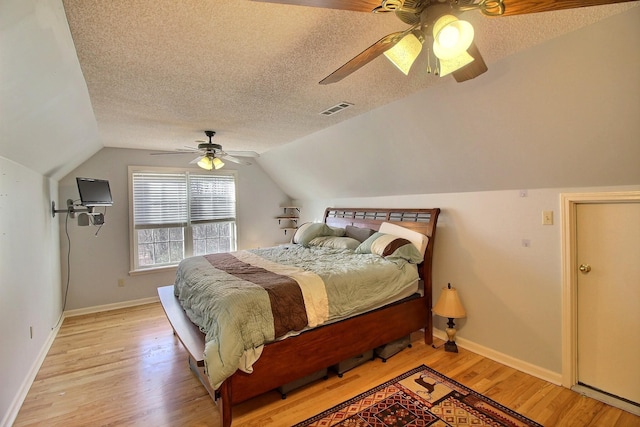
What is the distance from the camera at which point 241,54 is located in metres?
1.92

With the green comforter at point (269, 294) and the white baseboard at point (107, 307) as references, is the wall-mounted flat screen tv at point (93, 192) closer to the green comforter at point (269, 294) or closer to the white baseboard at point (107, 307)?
the green comforter at point (269, 294)

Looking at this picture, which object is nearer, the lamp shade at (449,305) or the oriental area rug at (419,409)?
the oriental area rug at (419,409)

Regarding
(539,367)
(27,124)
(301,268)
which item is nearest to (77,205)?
(27,124)

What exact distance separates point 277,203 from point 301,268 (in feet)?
11.0

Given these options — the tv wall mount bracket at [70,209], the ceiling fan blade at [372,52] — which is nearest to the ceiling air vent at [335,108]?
the ceiling fan blade at [372,52]

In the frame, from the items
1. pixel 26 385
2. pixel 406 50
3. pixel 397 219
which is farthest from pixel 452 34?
pixel 26 385

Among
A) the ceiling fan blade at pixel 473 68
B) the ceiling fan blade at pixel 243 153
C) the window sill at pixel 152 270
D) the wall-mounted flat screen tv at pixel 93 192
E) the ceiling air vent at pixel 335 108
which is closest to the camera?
the ceiling fan blade at pixel 473 68

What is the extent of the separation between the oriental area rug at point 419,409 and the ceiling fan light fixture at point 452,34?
2.32 m

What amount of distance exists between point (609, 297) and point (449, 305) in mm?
1223

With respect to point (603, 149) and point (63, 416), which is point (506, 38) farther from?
point (63, 416)

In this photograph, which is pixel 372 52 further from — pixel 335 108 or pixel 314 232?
pixel 314 232

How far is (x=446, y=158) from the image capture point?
3018 millimetres

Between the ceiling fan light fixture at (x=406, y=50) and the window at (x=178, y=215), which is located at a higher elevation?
the ceiling fan light fixture at (x=406, y=50)

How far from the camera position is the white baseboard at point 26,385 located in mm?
2168
